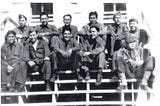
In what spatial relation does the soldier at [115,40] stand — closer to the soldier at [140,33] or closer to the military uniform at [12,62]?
the soldier at [140,33]

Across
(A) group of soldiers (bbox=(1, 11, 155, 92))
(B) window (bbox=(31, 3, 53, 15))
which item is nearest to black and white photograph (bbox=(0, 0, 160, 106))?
(A) group of soldiers (bbox=(1, 11, 155, 92))

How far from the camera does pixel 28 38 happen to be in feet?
25.3

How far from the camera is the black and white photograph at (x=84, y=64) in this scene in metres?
7.29

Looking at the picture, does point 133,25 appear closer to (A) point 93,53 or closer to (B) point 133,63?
(B) point 133,63

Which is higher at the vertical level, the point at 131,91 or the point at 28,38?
the point at 28,38

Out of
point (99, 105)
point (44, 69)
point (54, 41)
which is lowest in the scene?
point (99, 105)

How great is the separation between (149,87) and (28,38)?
2.30m

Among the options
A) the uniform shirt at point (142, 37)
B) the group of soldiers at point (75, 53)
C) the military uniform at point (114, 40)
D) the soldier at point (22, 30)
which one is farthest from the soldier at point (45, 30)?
the uniform shirt at point (142, 37)

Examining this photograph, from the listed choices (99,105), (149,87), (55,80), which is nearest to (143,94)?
(149,87)

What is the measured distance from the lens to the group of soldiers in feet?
23.9

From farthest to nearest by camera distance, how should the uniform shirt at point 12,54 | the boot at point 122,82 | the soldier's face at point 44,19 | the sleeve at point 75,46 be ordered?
the soldier's face at point 44,19
the uniform shirt at point 12,54
the sleeve at point 75,46
the boot at point 122,82

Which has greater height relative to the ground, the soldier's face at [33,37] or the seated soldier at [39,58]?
the soldier's face at [33,37]

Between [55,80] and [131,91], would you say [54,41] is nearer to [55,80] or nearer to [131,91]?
[55,80]

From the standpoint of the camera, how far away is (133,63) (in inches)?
286
